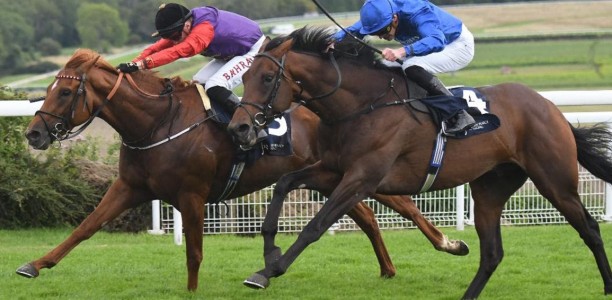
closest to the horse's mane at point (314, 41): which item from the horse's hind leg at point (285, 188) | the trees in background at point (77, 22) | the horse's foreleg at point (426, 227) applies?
the horse's hind leg at point (285, 188)

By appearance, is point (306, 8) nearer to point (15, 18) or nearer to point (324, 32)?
point (15, 18)

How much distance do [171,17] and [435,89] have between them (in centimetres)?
167

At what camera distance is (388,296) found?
6258 millimetres

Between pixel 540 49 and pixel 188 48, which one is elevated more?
pixel 540 49

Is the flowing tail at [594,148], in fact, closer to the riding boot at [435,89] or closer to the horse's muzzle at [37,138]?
the riding boot at [435,89]

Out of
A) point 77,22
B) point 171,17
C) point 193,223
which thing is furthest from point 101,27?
point 193,223

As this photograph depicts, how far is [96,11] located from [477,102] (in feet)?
75.8

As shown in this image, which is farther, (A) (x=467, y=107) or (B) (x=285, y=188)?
(A) (x=467, y=107)

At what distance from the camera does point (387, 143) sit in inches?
225

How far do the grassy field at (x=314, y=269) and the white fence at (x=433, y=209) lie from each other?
0.18m

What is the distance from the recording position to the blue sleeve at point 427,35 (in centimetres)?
583

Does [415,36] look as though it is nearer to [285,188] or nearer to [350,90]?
[350,90]

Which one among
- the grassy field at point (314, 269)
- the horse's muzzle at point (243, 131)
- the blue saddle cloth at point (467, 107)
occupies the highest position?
the blue saddle cloth at point (467, 107)

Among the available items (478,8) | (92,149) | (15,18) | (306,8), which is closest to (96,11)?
(15,18)
